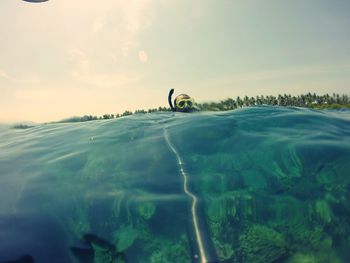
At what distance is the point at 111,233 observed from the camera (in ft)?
17.3

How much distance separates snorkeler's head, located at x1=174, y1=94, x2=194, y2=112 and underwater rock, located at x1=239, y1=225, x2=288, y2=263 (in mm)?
7540

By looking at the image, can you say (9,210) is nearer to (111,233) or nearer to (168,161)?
(111,233)

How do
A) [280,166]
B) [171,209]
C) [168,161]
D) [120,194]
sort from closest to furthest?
[171,209] < [120,194] < [280,166] < [168,161]

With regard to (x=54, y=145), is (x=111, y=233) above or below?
below

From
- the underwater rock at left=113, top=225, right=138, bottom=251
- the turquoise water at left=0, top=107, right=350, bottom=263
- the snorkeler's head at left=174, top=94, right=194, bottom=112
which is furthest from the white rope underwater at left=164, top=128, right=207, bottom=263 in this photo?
the snorkeler's head at left=174, top=94, right=194, bottom=112

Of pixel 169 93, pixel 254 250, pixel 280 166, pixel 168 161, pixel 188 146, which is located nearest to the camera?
pixel 254 250

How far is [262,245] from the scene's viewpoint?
5.05 meters

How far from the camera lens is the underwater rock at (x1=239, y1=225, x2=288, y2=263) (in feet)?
15.9

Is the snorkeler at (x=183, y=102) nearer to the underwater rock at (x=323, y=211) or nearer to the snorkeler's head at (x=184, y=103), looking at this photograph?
the snorkeler's head at (x=184, y=103)

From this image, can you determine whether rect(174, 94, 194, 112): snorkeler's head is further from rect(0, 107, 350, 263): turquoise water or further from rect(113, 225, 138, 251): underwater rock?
rect(113, 225, 138, 251): underwater rock

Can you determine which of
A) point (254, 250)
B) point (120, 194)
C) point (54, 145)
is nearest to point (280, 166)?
point (254, 250)

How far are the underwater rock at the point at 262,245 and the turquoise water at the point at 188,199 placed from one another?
0.02 meters

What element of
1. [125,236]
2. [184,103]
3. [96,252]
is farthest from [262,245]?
[184,103]

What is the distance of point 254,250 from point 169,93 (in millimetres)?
8177
